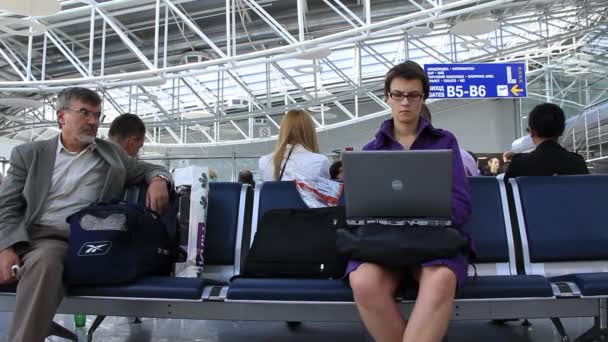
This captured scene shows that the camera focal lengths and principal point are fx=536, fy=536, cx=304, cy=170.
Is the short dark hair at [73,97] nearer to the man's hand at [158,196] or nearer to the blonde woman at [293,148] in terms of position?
the man's hand at [158,196]

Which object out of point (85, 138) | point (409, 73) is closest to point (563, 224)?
point (409, 73)

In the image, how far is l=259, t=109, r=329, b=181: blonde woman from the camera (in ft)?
11.8

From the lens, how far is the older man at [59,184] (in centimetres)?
259

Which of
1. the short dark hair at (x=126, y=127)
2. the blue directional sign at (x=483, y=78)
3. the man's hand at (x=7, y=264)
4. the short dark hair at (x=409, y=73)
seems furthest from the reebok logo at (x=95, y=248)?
the blue directional sign at (x=483, y=78)

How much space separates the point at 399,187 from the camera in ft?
7.47

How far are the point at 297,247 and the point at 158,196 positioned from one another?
2.71ft

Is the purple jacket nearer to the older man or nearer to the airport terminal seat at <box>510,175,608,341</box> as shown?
the airport terminal seat at <box>510,175,608,341</box>

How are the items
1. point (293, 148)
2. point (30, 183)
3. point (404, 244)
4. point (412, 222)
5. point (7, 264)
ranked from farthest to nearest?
point (293, 148) < point (30, 183) < point (7, 264) < point (412, 222) < point (404, 244)

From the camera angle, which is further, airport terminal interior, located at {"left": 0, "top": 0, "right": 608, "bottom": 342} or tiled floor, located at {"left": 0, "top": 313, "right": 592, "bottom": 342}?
tiled floor, located at {"left": 0, "top": 313, "right": 592, "bottom": 342}

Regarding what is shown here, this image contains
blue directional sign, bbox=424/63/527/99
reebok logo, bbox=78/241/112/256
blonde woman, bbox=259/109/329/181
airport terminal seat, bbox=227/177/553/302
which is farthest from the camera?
blue directional sign, bbox=424/63/527/99

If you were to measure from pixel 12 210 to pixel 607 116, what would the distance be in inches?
670

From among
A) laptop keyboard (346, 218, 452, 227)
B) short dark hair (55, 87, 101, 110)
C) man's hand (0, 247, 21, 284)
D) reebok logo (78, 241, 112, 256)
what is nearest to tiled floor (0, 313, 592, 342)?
man's hand (0, 247, 21, 284)

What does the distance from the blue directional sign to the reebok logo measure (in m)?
15.3

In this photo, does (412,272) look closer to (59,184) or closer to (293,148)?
(293,148)
